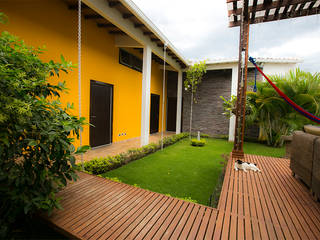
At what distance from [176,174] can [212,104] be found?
6.10 metres

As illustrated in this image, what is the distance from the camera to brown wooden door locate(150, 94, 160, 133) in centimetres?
870

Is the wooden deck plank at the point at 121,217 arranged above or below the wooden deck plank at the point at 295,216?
below

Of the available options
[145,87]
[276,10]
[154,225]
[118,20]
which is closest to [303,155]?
[154,225]

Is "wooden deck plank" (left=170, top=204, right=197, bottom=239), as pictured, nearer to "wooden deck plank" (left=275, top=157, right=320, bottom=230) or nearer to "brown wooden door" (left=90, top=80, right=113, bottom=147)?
"wooden deck plank" (left=275, top=157, right=320, bottom=230)

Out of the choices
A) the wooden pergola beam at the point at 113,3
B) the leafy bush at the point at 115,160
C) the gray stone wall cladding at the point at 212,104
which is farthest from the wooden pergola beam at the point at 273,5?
the gray stone wall cladding at the point at 212,104

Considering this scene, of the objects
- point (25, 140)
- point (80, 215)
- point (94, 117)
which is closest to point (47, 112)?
point (25, 140)

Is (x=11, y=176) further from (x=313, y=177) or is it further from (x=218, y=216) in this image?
(x=313, y=177)

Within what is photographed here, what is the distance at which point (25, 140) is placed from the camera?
4.62ft

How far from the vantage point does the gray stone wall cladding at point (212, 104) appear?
862 cm

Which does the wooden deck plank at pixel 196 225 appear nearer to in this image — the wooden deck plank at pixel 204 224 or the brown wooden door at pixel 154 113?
the wooden deck plank at pixel 204 224

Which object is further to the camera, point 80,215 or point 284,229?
point 80,215

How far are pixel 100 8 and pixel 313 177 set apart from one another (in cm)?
437

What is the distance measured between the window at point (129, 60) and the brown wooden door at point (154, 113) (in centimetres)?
197

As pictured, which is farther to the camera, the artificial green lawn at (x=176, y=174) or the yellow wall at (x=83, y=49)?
the yellow wall at (x=83, y=49)
